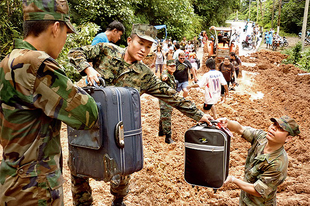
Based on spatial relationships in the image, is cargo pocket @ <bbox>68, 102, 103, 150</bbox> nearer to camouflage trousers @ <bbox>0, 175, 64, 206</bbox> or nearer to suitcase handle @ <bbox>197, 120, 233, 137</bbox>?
camouflage trousers @ <bbox>0, 175, 64, 206</bbox>

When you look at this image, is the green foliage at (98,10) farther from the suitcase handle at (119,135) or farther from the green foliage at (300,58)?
the suitcase handle at (119,135)

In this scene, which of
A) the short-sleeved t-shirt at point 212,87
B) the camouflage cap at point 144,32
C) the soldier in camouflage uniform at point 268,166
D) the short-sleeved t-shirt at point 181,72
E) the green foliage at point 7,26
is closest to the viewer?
the soldier in camouflage uniform at point 268,166

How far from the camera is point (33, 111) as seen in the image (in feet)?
5.07

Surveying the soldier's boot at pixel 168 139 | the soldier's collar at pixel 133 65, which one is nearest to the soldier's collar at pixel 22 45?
the soldier's collar at pixel 133 65

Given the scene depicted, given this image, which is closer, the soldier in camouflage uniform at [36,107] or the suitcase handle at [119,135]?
the soldier in camouflage uniform at [36,107]

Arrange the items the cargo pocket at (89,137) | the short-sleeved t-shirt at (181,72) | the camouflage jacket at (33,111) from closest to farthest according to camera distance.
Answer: the camouflage jacket at (33,111) < the cargo pocket at (89,137) < the short-sleeved t-shirt at (181,72)

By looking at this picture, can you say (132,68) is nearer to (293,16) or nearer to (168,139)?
(168,139)

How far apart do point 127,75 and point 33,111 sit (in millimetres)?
1547

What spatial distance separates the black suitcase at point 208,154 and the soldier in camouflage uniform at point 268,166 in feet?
0.47

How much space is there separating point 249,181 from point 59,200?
2007 mm

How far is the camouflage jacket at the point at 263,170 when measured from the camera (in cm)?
262

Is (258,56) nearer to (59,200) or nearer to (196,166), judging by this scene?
(196,166)

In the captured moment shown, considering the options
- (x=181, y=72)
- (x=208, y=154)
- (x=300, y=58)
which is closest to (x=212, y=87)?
(x=181, y=72)

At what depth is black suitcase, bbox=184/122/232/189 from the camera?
2.68 metres
